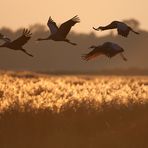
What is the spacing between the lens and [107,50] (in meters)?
4.73

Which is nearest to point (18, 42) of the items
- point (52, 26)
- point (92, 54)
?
point (92, 54)

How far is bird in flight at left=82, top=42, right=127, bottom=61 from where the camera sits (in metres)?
4.64

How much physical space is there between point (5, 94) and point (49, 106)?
4.66 m

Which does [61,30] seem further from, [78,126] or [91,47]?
[78,126]

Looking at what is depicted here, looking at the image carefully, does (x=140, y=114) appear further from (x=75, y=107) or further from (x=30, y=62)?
(x=30, y=62)

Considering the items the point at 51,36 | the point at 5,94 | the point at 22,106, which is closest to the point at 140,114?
the point at 22,106

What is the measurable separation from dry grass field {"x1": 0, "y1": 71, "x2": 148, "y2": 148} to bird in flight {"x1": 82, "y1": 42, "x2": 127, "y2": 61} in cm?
1820

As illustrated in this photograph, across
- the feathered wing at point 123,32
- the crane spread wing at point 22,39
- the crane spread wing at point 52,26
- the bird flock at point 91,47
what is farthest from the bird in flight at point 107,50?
the crane spread wing at point 22,39

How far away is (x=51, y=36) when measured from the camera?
4926 millimetres

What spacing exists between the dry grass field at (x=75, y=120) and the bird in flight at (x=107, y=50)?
59.7 ft

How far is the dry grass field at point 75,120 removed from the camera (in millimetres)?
23656

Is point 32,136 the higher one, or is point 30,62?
point 30,62

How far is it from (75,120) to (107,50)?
21175mm

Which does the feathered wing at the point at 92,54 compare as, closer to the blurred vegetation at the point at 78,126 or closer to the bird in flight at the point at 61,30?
the bird in flight at the point at 61,30
